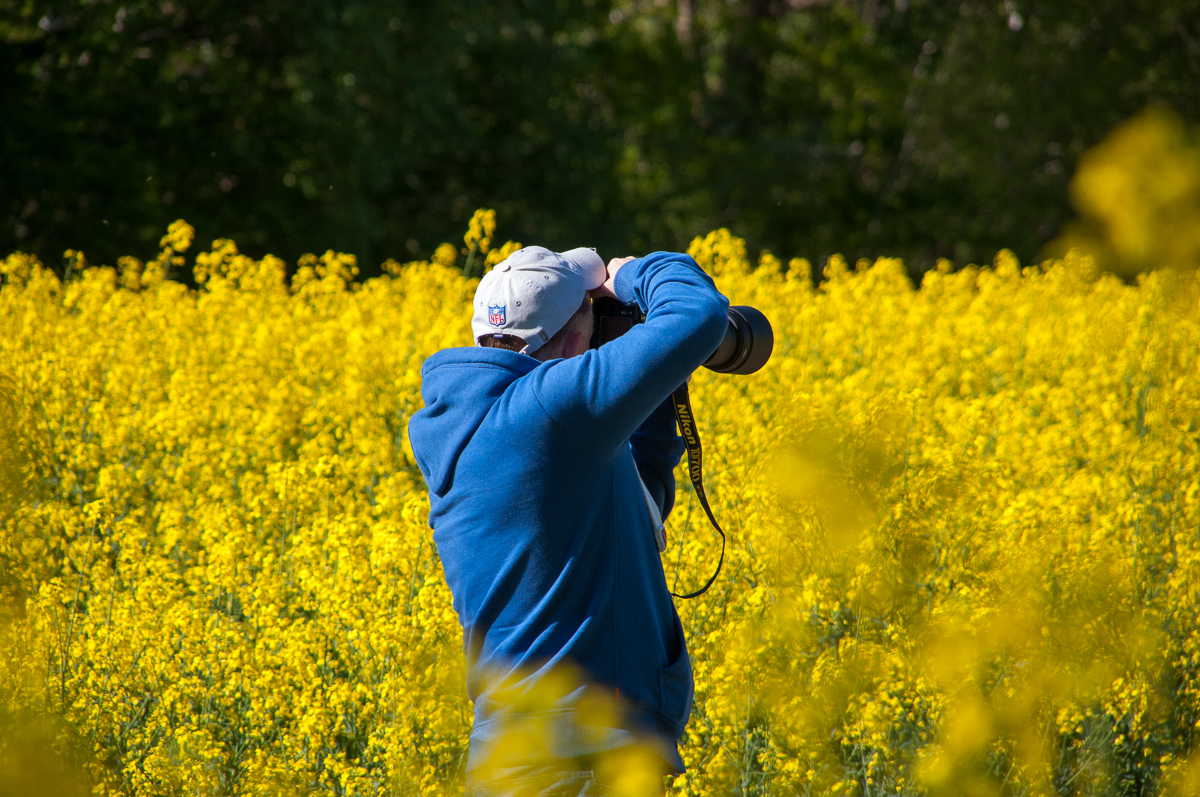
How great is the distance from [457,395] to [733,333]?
18.9 inches

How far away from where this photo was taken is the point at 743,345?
5.99 feet

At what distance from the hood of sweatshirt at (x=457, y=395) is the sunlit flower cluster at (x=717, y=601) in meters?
0.76

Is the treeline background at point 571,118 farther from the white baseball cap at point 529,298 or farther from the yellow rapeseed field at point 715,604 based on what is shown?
the white baseball cap at point 529,298

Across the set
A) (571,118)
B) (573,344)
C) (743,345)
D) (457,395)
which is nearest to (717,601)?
(743,345)

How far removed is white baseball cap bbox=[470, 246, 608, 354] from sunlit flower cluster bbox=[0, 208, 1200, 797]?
0.96 metres

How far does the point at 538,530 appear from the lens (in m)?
1.59

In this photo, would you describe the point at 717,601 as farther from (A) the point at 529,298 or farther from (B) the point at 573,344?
(A) the point at 529,298

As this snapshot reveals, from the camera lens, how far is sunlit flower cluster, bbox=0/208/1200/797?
2848 mm

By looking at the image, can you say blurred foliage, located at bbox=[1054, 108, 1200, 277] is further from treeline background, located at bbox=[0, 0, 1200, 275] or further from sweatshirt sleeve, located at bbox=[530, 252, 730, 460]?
sweatshirt sleeve, located at bbox=[530, 252, 730, 460]

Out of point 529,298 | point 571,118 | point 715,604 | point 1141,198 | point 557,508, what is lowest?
point 715,604

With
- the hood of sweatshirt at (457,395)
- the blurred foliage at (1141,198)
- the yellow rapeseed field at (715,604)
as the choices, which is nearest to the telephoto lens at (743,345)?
the hood of sweatshirt at (457,395)

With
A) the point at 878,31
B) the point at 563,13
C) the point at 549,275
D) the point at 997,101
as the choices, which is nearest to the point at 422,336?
the point at 549,275

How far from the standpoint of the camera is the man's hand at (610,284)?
6.09ft

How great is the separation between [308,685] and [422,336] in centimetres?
289
